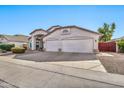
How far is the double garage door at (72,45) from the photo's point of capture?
617 inches

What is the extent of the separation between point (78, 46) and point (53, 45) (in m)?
4.16

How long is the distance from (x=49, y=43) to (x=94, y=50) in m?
7.00

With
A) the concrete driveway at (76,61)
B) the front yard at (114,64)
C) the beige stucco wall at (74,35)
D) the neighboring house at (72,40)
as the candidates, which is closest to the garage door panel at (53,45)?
the neighboring house at (72,40)

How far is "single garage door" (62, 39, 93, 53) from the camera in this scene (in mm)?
15625

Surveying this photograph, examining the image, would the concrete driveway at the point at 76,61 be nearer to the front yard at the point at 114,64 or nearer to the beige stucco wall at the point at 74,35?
the front yard at the point at 114,64

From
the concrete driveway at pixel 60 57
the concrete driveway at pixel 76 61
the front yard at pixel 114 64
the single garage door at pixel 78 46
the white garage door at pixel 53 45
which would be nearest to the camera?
the front yard at pixel 114 64

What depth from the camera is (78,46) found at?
53.0 ft

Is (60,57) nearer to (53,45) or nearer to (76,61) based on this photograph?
(76,61)

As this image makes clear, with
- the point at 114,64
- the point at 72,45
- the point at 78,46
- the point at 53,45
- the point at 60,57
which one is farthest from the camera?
the point at 53,45

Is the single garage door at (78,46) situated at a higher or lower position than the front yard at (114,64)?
higher

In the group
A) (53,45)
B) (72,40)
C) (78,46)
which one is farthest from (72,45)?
(53,45)

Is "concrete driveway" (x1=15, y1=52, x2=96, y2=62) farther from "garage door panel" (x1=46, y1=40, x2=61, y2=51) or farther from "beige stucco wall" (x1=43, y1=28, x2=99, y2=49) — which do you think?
"garage door panel" (x1=46, y1=40, x2=61, y2=51)

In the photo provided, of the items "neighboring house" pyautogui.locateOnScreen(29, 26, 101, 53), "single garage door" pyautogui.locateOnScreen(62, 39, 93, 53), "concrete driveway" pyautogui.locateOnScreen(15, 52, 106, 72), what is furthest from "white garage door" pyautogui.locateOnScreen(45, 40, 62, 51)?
"concrete driveway" pyautogui.locateOnScreen(15, 52, 106, 72)
